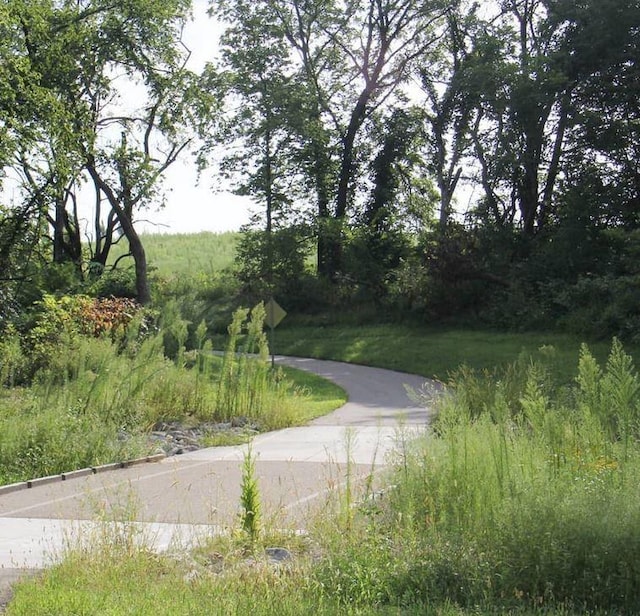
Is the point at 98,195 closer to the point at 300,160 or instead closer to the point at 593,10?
the point at 300,160

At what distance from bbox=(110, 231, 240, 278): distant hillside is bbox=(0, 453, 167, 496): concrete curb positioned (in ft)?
130

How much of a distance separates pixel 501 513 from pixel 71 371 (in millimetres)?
14459

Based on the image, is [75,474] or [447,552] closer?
[447,552]

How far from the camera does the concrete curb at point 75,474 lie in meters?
10.7

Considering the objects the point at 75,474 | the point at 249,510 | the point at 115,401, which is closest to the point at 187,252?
the point at 115,401

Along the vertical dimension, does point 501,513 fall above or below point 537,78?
below

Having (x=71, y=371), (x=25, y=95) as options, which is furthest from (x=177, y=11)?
(x=71, y=371)

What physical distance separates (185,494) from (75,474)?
2.59 m

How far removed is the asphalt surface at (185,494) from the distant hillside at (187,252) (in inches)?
1541

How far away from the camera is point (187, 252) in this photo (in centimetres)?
6681

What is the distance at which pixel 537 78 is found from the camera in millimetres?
37188

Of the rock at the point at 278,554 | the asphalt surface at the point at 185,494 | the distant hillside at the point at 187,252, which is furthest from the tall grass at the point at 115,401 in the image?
the distant hillside at the point at 187,252

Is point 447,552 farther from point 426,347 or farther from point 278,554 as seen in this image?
point 426,347

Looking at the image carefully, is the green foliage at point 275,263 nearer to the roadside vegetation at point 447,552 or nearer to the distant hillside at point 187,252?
the distant hillside at point 187,252
